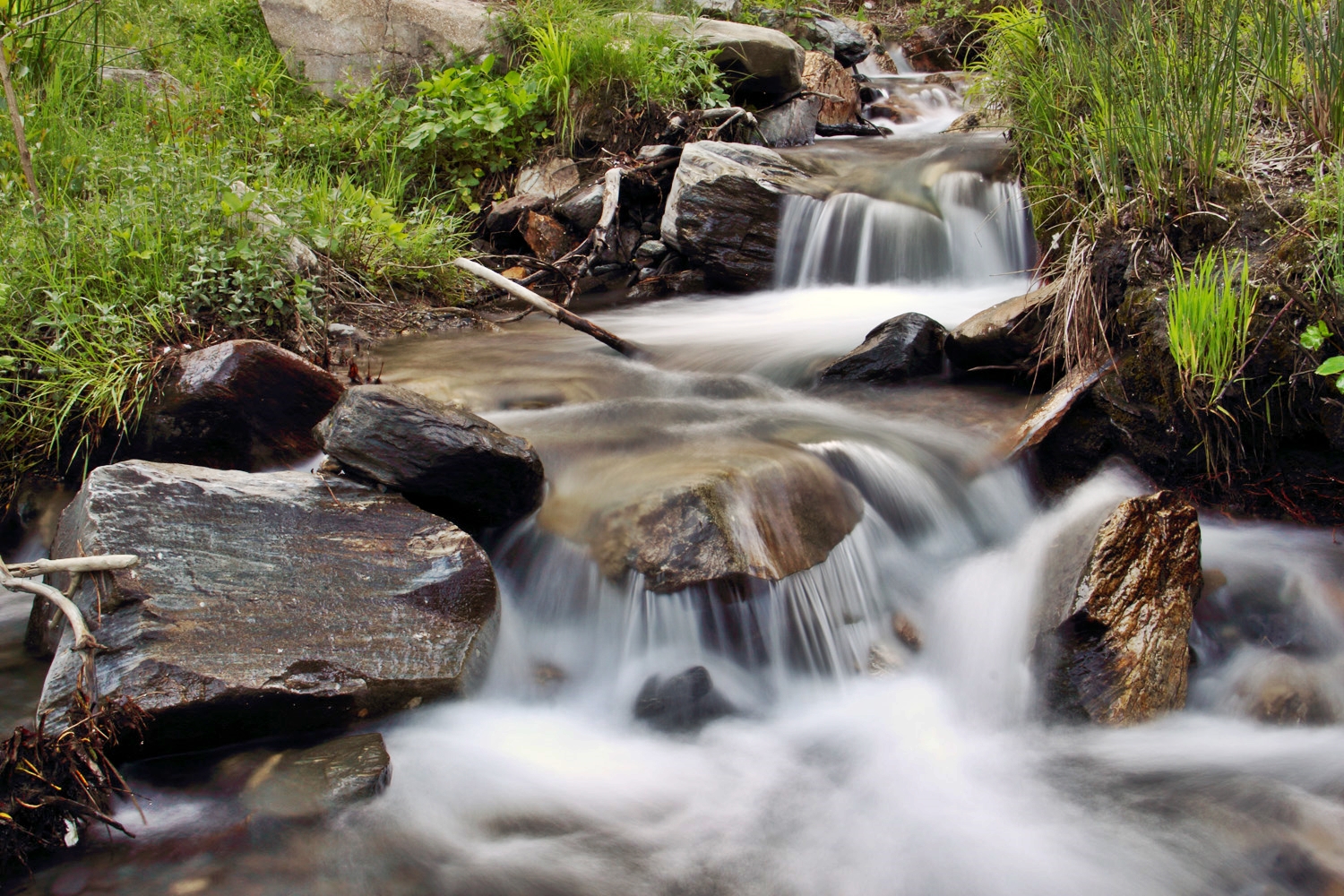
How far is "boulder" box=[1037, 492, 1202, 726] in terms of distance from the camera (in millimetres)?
2533

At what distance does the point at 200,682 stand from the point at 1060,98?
4.57 metres

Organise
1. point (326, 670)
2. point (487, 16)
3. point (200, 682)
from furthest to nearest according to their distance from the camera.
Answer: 1. point (487, 16)
2. point (326, 670)
3. point (200, 682)

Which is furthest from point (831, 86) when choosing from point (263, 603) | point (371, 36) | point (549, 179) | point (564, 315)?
point (263, 603)

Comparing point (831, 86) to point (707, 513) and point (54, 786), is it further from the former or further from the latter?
point (54, 786)

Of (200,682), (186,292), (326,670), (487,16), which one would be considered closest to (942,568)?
(326,670)

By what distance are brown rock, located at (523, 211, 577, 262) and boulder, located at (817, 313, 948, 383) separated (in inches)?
115

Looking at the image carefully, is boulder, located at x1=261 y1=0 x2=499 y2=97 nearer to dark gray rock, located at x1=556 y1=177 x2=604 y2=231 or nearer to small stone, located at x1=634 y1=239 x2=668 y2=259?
dark gray rock, located at x1=556 y1=177 x2=604 y2=231

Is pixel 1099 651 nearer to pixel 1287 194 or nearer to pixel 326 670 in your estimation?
pixel 1287 194

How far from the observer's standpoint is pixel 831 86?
8469 mm

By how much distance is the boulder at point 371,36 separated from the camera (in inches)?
288

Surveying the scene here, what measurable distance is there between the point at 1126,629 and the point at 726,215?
4.03 metres

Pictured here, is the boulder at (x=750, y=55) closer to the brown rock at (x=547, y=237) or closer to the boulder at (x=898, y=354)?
the brown rock at (x=547, y=237)

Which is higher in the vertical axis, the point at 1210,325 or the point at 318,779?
the point at 1210,325

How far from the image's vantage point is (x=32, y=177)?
3975 millimetres
